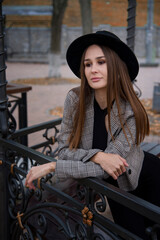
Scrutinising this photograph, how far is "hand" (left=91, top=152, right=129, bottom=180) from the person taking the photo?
5.33 ft

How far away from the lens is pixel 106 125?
1872 mm

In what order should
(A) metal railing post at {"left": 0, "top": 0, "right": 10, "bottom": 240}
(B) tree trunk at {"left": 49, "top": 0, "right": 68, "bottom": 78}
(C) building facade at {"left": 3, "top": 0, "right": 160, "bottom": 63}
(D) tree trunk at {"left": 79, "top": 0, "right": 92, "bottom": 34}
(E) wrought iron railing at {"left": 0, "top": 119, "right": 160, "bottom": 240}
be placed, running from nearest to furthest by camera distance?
(E) wrought iron railing at {"left": 0, "top": 119, "right": 160, "bottom": 240}
(A) metal railing post at {"left": 0, "top": 0, "right": 10, "bottom": 240}
(D) tree trunk at {"left": 79, "top": 0, "right": 92, "bottom": 34}
(B) tree trunk at {"left": 49, "top": 0, "right": 68, "bottom": 78}
(C) building facade at {"left": 3, "top": 0, "right": 160, "bottom": 63}

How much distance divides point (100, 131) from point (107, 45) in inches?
22.1

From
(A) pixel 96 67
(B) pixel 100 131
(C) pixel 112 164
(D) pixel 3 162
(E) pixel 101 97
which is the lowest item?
(D) pixel 3 162

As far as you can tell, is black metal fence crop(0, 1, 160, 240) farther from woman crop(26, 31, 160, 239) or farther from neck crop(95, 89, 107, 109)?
neck crop(95, 89, 107, 109)

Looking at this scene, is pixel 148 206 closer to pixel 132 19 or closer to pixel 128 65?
pixel 128 65

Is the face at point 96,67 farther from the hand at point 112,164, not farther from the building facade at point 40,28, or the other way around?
the building facade at point 40,28

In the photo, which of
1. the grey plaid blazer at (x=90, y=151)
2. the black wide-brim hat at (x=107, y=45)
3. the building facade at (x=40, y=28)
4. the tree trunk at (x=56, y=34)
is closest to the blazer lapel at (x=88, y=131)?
the grey plaid blazer at (x=90, y=151)

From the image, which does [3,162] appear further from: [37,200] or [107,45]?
[107,45]

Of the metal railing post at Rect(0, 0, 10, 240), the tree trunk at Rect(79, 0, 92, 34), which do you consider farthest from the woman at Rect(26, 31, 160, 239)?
the tree trunk at Rect(79, 0, 92, 34)

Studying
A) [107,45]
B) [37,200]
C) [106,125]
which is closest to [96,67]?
[107,45]

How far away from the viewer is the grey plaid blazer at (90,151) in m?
1.66

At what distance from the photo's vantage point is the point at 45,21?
2988cm

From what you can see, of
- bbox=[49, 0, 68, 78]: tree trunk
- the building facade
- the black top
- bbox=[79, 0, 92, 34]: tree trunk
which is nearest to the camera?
the black top
